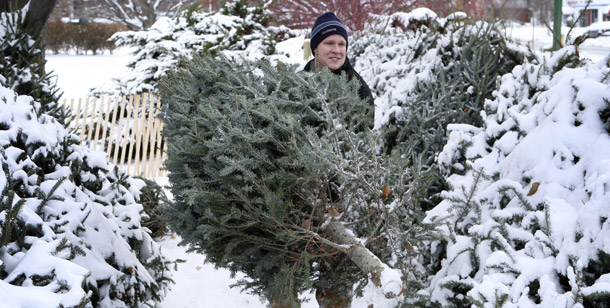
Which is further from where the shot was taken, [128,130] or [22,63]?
[128,130]

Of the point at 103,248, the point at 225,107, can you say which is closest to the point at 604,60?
the point at 225,107

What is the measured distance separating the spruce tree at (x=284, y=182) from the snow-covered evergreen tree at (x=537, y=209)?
1.15ft

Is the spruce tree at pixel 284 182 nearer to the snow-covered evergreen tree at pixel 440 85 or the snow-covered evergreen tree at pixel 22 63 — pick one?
the snow-covered evergreen tree at pixel 22 63

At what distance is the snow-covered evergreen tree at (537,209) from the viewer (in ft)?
5.17

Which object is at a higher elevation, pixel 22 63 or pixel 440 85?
pixel 22 63

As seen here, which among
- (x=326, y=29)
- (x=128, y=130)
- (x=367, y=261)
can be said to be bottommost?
(x=128, y=130)

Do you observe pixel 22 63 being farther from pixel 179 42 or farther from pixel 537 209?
pixel 179 42

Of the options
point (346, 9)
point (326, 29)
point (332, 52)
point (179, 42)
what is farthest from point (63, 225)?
point (346, 9)

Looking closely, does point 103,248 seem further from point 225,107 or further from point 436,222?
point 436,222

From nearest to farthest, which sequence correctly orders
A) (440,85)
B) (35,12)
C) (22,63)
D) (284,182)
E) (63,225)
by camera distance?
(63,225) < (284,182) < (22,63) < (35,12) < (440,85)

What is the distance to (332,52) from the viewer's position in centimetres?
378

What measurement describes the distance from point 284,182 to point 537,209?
1.08 metres

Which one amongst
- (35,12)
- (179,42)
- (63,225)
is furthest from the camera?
(179,42)

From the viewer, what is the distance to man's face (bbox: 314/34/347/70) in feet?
12.4
